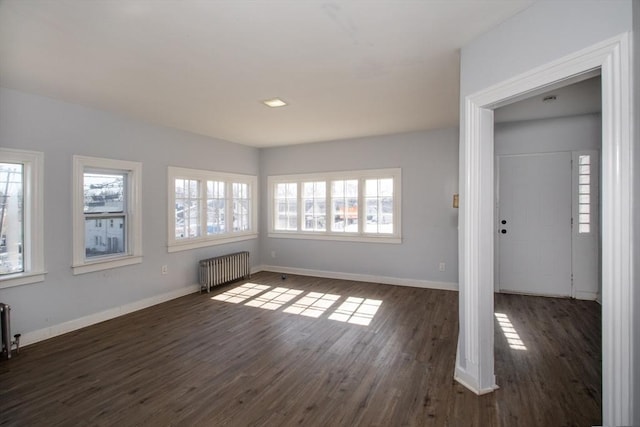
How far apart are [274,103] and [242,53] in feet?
4.05

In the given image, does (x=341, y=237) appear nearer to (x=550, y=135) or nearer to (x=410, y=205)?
(x=410, y=205)

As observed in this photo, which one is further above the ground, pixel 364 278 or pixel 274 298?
pixel 364 278

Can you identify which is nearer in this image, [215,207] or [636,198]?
[636,198]

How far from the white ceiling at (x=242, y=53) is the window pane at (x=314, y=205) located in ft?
7.67

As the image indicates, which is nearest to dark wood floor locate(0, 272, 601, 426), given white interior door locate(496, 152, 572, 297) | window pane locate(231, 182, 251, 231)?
white interior door locate(496, 152, 572, 297)

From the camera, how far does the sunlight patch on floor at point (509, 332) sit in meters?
3.25

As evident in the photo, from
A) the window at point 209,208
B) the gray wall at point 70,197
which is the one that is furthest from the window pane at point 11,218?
the window at point 209,208

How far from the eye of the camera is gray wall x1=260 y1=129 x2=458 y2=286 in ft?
17.3

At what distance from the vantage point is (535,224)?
16.1ft

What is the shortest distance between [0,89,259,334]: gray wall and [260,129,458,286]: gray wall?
94.8 inches

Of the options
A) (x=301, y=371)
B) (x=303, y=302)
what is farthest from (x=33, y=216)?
(x=303, y=302)

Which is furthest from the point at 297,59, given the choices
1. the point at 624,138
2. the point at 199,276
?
the point at 199,276

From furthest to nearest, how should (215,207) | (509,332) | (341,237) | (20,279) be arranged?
(341,237), (215,207), (509,332), (20,279)

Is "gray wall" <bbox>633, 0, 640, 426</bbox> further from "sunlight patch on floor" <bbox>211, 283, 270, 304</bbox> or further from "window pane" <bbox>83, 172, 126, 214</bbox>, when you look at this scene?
"window pane" <bbox>83, 172, 126, 214</bbox>
